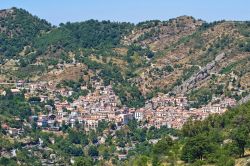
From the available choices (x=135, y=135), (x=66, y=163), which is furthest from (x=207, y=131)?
(x=135, y=135)

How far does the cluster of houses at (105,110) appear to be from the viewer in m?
149

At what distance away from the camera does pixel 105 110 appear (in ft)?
536

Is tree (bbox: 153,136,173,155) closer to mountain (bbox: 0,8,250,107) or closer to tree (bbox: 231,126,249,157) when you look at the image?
tree (bbox: 231,126,249,157)

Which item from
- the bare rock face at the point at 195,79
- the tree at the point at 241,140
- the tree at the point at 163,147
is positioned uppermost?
the bare rock face at the point at 195,79

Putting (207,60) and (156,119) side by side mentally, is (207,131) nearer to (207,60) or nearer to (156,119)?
(156,119)

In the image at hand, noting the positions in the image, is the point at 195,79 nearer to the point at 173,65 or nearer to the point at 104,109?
the point at 173,65

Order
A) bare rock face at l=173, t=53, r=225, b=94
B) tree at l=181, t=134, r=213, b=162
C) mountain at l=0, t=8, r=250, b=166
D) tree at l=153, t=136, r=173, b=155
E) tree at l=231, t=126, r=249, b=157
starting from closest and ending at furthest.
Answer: tree at l=231, t=126, r=249, b=157, tree at l=181, t=134, r=213, b=162, tree at l=153, t=136, r=173, b=155, mountain at l=0, t=8, r=250, b=166, bare rock face at l=173, t=53, r=225, b=94

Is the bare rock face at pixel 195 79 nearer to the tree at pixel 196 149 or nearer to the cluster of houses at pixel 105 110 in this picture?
the cluster of houses at pixel 105 110

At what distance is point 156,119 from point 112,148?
2181 centimetres

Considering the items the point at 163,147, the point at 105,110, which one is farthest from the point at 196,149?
the point at 105,110

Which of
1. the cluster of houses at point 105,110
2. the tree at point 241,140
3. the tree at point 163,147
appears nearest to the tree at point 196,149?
the tree at point 241,140

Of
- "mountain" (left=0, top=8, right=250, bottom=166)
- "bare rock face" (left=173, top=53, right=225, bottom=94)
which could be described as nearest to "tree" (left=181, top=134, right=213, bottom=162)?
"mountain" (left=0, top=8, right=250, bottom=166)

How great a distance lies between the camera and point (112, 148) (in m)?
133

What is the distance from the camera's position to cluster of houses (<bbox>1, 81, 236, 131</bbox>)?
488ft
